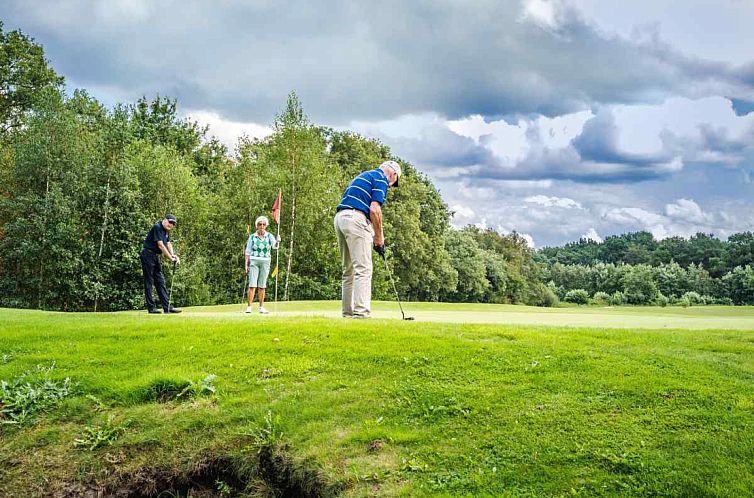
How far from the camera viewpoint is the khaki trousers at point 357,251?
36.3ft

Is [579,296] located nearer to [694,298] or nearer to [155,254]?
[694,298]

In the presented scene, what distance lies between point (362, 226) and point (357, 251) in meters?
0.48

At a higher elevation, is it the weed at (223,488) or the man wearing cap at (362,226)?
the man wearing cap at (362,226)

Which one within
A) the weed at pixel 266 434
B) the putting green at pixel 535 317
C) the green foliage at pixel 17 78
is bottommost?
the weed at pixel 266 434

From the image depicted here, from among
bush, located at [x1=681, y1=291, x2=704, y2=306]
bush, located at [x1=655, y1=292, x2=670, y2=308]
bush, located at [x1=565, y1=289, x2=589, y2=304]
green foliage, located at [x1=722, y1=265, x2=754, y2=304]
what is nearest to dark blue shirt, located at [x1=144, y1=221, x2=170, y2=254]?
bush, located at [x1=655, y1=292, x2=670, y2=308]

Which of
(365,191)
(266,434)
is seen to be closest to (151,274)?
(365,191)

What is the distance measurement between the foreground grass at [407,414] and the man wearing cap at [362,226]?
166cm

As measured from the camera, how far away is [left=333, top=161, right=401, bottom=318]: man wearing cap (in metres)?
11.1

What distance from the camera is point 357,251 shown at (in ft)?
36.3

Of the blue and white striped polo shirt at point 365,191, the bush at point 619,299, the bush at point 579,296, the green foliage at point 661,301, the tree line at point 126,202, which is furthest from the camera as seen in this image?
the bush at point 579,296

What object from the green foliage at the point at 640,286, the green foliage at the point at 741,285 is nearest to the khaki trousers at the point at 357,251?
the green foliage at the point at 741,285

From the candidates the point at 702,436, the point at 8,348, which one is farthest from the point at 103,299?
the point at 702,436

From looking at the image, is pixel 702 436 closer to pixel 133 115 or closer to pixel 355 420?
pixel 355 420

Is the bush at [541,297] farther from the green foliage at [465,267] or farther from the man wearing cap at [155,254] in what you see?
the man wearing cap at [155,254]
